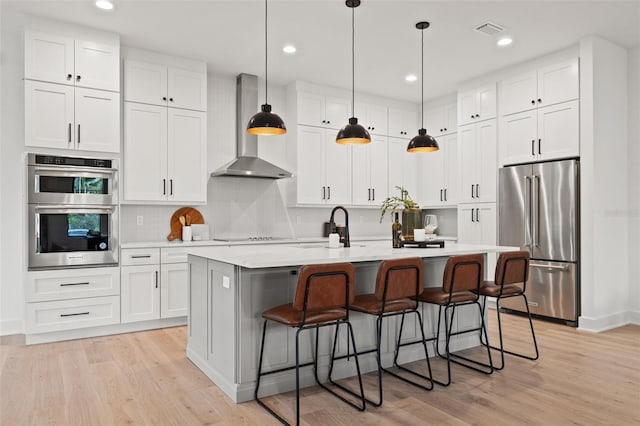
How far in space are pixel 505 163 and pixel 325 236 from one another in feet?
8.86

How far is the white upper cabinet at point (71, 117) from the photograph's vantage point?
13.5 feet

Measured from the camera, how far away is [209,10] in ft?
13.2

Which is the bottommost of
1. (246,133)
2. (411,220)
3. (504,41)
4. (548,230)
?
(548,230)

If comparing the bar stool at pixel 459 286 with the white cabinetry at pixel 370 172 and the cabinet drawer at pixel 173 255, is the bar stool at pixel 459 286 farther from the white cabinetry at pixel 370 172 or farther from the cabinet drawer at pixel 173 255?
the white cabinetry at pixel 370 172

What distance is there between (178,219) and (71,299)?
1.53m

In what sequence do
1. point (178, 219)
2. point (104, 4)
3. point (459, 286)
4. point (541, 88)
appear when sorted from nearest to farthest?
point (459, 286) < point (104, 4) < point (541, 88) < point (178, 219)

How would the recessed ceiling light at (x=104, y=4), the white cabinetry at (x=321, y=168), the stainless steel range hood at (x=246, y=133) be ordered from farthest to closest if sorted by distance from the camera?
the white cabinetry at (x=321, y=168), the stainless steel range hood at (x=246, y=133), the recessed ceiling light at (x=104, y=4)

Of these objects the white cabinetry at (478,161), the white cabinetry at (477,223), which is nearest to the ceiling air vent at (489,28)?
the white cabinetry at (478,161)

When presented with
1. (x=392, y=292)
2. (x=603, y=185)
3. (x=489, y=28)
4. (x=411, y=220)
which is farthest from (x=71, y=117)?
(x=603, y=185)

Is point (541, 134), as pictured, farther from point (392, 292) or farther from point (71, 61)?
point (71, 61)

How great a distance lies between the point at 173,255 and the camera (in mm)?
4785

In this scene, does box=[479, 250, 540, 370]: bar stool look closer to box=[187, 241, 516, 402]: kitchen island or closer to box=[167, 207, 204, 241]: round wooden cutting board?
box=[187, 241, 516, 402]: kitchen island

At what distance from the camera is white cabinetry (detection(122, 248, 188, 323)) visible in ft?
14.8

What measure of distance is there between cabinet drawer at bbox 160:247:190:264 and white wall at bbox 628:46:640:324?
5.07 meters
